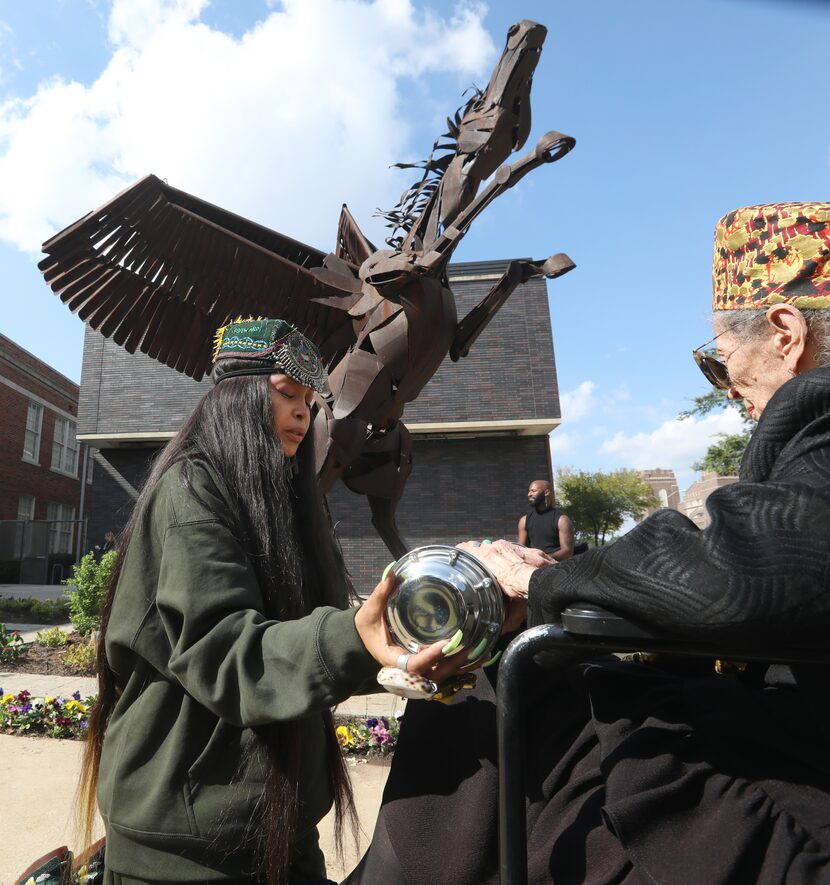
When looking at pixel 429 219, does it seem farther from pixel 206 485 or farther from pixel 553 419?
pixel 553 419

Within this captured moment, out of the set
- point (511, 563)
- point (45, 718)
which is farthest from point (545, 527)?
point (511, 563)

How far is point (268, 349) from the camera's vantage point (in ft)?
5.16

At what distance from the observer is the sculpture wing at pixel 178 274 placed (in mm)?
4195

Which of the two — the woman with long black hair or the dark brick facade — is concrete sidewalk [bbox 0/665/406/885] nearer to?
the woman with long black hair

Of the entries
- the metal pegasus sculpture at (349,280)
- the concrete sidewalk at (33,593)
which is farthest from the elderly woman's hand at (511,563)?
the concrete sidewalk at (33,593)

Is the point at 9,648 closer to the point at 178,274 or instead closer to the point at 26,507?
the point at 178,274

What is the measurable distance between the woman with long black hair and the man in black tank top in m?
5.88

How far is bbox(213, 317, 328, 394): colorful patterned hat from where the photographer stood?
1.58 m

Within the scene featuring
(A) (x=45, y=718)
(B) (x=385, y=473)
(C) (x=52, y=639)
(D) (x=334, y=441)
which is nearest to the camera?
(D) (x=334, y=441)

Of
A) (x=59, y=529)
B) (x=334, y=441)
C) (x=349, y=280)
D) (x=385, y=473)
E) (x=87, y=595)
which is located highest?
(x=349, y=280)

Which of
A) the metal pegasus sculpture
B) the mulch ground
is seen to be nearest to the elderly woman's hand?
the metal pegasus sculpture

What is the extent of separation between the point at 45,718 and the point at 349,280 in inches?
158

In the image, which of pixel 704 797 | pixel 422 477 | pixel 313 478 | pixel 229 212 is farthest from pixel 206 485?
pixel 422 477

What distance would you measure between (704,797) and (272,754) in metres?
0.73
